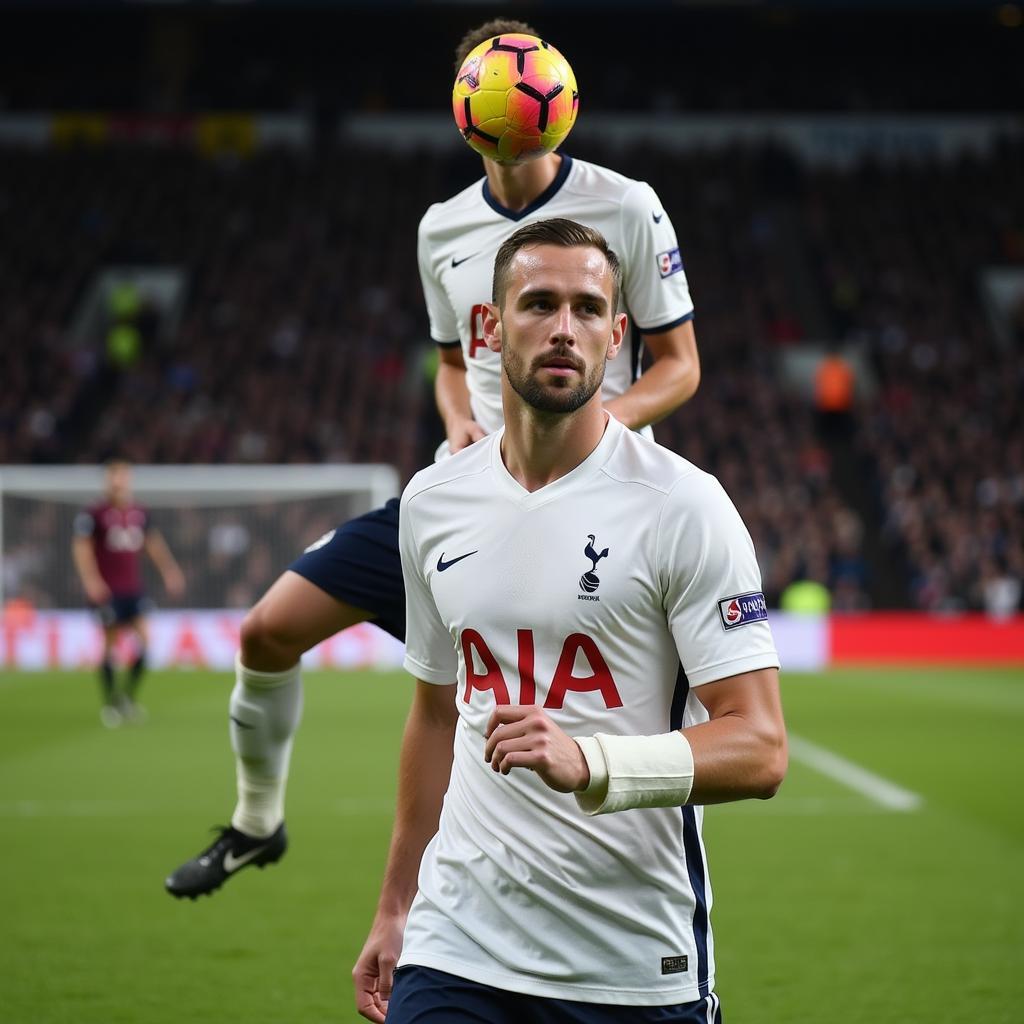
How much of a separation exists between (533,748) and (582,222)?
2.24 meters

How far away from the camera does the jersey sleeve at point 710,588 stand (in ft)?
9.20

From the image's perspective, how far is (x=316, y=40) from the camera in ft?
120

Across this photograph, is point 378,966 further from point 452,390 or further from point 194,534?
point 194,534

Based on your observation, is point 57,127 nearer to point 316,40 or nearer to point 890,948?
point 316,40

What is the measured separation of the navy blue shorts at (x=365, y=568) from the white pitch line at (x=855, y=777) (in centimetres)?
609

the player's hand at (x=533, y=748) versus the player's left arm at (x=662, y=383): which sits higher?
the player's left arm at (x=662, y=383)

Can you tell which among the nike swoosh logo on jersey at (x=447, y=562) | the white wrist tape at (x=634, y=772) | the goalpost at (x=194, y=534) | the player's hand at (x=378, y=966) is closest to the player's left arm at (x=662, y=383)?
the nike swoosh logo on jersey at (x=447, y=562)

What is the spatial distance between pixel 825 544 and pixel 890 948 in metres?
17.2

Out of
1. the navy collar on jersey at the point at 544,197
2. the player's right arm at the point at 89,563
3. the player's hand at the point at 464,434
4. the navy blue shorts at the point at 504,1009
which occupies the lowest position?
the navy blue shorts at the point at 504,1009

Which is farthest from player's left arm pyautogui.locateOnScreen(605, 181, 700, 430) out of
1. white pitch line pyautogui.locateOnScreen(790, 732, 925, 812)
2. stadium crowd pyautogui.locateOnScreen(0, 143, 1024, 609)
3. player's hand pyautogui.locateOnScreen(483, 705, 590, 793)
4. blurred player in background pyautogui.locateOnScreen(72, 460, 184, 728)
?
stadium crowd pyautogui.locateOnScreen(0, 143, 1024, 609)

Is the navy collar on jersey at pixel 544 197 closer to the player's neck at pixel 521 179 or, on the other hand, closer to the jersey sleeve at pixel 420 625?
the player's neck at pixel 521 179

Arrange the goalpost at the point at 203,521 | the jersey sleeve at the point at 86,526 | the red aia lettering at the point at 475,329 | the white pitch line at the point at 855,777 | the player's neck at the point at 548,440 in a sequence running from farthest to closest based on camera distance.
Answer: the goalpost at the point at 203,521 < the jersey sleeve at the point at 86,526 < the white pitch line at the point at 855,777 < the red aia lettering at the point at 475,329 < the player's neck at the point at 548,440

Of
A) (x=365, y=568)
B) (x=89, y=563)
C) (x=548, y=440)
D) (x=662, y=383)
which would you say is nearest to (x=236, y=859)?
(x=365, y=568)

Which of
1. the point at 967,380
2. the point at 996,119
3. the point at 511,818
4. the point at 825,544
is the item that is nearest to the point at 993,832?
the point at 511,818
